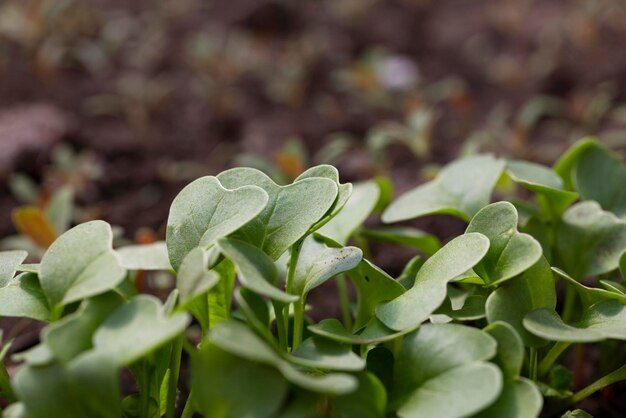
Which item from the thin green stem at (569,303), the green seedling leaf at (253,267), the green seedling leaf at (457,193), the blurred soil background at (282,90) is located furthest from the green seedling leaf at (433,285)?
the blurred soil background at (282,90)

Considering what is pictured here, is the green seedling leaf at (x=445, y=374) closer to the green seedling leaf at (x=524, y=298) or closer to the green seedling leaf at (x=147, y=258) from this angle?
the green seedling leaf at (x=524, y=298)

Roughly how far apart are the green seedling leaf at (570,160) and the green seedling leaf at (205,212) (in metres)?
0.58

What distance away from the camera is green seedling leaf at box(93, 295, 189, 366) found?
2.19 ft

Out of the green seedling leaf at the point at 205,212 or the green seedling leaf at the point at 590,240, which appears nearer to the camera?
the green seedling leaf at the point at 205,212

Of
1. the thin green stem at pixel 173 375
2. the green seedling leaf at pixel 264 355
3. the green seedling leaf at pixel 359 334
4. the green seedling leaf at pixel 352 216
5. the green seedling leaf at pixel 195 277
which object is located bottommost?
the thin green stem at pixel 173 375

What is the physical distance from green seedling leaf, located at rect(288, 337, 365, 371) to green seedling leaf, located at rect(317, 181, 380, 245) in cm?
30

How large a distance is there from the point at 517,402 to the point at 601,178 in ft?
1.82

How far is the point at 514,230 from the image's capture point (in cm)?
86

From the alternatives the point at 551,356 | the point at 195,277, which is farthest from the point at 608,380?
the point at 195,277

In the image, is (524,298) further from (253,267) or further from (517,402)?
(253,267)

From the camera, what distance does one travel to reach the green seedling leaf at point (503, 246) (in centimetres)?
82

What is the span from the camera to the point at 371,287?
92 centimetres

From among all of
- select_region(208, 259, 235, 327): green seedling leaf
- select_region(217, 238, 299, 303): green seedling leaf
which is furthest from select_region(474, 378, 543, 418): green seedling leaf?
select_region(208, 259, 235, 327): green seedling leaf

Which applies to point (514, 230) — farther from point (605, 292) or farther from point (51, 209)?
point (51, 209)
